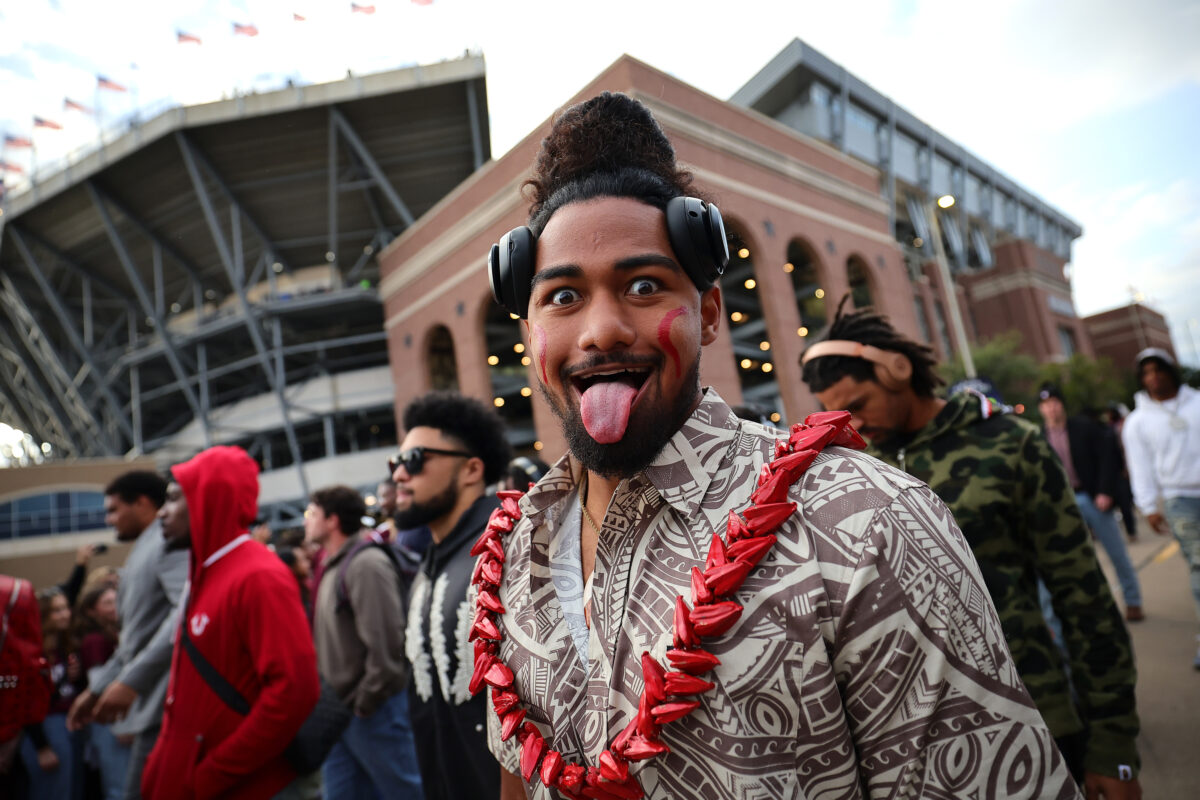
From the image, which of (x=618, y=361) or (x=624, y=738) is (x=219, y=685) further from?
(x=618, y=361)

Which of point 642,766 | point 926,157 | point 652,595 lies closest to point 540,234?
Answer: point 652,595

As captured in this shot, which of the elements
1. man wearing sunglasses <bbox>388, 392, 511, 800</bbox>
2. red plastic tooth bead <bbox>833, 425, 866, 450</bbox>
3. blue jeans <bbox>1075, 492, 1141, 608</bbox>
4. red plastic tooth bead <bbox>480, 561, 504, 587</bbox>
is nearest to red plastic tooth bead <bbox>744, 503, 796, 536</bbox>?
red plastic tooth bead <bbox>833, 425, 866, 450</bbox>

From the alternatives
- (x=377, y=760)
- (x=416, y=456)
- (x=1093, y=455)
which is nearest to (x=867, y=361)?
(x=416, y=456)

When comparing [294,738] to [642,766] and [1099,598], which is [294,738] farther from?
[1099,598]

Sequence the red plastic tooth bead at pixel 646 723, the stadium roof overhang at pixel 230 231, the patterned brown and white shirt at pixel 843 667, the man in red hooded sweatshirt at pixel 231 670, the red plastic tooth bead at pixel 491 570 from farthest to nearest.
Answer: the stadium roof overhang at pixel 230 231 < the man in red hooded sweatshirt at pixel 231 670 < the red plastic tooth bead at pixel 491 570 < the red plastic tooth bead at pixel 646 723 < the patterned brown and white shirt at pixel 843 667

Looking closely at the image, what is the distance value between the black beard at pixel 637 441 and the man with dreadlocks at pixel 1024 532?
5.16 feet

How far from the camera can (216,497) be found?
3275 millimetres

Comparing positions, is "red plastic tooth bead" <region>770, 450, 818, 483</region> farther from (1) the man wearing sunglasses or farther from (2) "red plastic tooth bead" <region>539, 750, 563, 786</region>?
(1) the man wearing sunglasses

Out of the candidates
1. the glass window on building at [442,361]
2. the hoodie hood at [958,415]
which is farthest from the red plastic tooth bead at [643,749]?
the glass window on building at [442,361]

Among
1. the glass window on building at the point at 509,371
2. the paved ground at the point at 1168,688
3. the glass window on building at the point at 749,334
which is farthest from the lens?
the glass window on building at the point at 509,371

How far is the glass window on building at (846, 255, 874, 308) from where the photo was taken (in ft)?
71.6

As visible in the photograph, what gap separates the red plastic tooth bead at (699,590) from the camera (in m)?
0.98

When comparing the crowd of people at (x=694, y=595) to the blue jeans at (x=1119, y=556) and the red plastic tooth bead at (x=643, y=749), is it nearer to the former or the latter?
the red plastic tooth bead at (x=643, y=749)

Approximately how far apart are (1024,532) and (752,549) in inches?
73.7
